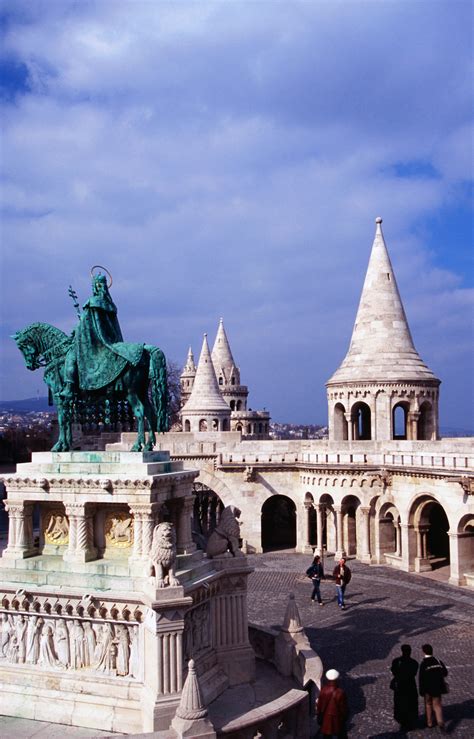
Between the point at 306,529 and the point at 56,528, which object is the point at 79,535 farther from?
the point at 306,529

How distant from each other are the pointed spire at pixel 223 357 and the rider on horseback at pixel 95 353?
3726 cm

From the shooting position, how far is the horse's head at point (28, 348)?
30.8 ft

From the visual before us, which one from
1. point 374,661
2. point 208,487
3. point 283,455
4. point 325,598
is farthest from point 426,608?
point 208,487

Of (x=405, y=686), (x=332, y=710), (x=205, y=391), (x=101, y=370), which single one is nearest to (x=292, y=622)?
(x=405, y=686)

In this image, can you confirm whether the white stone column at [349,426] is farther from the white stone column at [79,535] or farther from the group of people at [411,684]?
the white stone column at [79,535]

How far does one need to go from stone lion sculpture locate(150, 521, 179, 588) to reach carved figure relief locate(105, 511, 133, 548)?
2.78 ft

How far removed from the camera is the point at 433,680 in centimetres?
867

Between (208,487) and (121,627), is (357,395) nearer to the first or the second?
(208,487)

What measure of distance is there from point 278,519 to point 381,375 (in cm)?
824


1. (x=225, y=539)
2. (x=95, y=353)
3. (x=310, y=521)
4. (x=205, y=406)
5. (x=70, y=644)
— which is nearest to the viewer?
(x=70, y=644)

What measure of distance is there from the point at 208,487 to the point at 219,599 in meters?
15.7

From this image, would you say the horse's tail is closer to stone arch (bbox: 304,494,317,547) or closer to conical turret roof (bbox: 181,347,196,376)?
stone arch (bbox: 304,494,317,547)

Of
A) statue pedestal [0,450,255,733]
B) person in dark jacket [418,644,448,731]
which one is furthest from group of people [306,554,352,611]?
statue pedestal [0,450,255,733]

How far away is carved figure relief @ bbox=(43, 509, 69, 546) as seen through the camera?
8.70m
